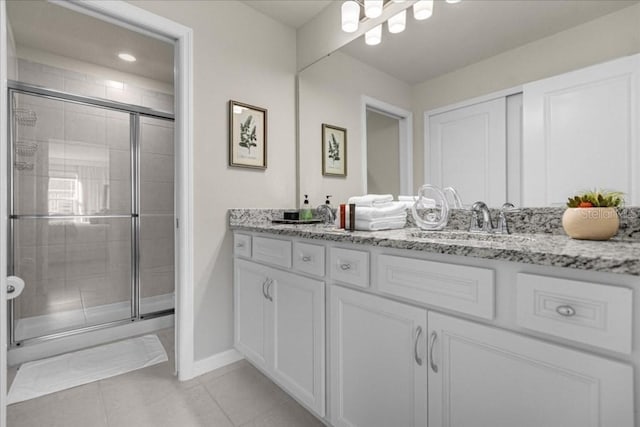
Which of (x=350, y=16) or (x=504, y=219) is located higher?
(x=350, y=16)

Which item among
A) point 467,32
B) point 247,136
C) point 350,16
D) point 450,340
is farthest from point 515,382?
point 350,16

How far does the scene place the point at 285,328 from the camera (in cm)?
149

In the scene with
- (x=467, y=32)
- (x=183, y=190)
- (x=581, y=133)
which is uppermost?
(x=467, y=32)

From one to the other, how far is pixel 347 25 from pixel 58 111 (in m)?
2.48

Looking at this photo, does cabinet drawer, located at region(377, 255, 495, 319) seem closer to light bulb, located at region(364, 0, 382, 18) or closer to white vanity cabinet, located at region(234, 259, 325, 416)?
white vanity cabinet, located at region(234, 259, 325, 416)

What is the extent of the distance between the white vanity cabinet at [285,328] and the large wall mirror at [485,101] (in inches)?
30.5

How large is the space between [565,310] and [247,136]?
1.89 metres

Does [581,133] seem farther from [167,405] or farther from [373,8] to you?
[167,405]

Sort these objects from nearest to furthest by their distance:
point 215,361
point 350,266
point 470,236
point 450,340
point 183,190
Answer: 1. point 450,340
2. point 350,266
3. point 470,236
4. point 183,190
5. point 215,361

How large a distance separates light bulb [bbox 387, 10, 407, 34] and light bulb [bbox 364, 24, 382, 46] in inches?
2.8

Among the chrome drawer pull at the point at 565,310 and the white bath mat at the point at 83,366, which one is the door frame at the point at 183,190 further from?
the chrome drawer pull at the point at 565,310

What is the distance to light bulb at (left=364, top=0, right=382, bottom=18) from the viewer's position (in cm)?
180

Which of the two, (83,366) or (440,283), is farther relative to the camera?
(83,366)

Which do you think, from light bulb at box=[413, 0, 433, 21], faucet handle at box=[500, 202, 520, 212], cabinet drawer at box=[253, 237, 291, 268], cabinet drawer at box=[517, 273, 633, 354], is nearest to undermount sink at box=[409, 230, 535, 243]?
faucet handle at box=[500, 202, 520, 212]
